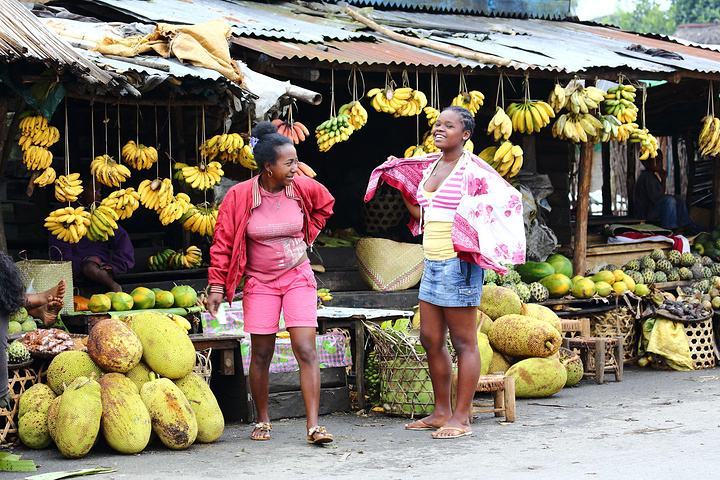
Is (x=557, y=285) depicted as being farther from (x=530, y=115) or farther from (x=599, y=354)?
(x=530, y=115)

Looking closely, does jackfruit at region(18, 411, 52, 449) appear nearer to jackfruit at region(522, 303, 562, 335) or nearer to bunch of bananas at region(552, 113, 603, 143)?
jackfruit at region(522, 303, 562, 335)

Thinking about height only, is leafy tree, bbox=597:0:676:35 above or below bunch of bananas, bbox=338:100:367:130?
above

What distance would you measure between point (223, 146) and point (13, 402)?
2.45 m

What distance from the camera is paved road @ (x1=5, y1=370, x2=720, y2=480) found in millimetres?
5668

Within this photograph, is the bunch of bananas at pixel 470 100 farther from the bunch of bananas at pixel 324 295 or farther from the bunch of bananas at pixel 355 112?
the bunch of bananas at pixel 324 295

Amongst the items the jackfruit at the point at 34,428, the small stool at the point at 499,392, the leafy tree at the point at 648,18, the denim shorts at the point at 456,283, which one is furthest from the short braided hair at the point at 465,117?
the leafy tree at the point at 648,18

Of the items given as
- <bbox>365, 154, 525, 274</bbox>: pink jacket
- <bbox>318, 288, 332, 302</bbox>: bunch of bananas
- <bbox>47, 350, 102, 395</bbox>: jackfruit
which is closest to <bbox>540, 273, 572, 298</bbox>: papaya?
<bbox>318, 288, 332, 302</bbox>: bunch of bananas

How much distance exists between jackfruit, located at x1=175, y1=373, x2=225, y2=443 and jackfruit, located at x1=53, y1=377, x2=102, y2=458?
24.3 inches

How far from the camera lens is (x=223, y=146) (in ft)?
27.0

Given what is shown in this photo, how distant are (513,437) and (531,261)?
4.33 metres

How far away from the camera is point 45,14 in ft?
28.6

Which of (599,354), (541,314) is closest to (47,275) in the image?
(541,314)

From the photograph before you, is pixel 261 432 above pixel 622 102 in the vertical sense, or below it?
below

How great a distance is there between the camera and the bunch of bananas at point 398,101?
9.42 meters
